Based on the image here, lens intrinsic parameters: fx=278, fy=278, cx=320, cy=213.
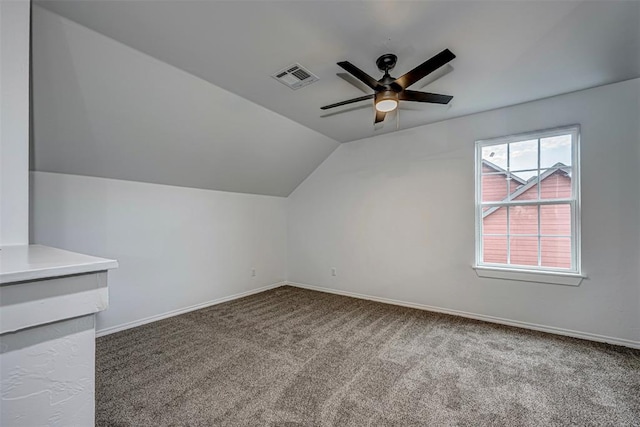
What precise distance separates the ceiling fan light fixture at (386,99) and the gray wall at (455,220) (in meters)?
1.73

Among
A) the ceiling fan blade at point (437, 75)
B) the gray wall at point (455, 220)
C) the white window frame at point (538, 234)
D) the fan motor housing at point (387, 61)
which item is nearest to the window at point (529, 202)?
the white window frame at point (538, 234)

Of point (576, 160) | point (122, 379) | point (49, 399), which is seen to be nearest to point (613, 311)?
point (576, 160)

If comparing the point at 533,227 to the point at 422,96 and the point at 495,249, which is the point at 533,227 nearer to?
the point at 495,249

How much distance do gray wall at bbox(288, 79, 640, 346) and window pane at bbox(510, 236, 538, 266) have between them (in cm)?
27

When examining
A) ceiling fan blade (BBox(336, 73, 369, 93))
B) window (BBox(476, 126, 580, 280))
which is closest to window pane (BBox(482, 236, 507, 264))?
window (BBox(476, 126, 580, 280))

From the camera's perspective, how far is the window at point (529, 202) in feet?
9.69

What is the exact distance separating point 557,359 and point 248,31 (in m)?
3.66

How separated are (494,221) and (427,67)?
2.29 meters

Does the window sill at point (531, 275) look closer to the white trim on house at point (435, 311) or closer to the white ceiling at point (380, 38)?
the white trim on house at point (435, 311)

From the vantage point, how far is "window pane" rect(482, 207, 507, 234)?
10.9 ft

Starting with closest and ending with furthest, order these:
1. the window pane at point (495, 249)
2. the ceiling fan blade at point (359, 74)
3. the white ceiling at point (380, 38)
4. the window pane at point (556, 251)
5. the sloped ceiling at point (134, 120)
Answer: the white ceiling at point (380, 38) → the ceiling fan blade at point (359, 74) → the sloped ceiling at point (134, 120) → the window pane at point (556, 251) → the window pane at point (495, 249)

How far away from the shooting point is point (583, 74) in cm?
253

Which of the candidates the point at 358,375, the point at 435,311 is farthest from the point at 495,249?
the point at 358,375

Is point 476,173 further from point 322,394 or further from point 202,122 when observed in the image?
point 202,122
